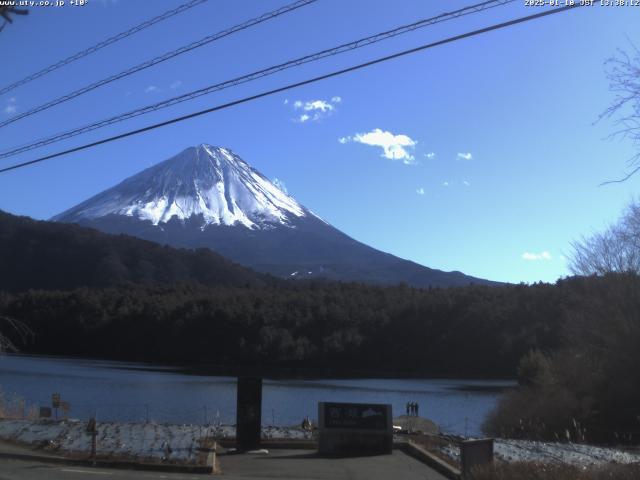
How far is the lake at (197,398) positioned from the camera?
110ft

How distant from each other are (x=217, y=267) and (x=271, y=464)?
14051 cm

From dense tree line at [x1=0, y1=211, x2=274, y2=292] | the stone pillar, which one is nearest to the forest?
dense tree line at [x1=0, y1=211, x2=274, y2=292]

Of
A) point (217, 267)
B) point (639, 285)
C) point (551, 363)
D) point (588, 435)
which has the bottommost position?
point (588, 435)

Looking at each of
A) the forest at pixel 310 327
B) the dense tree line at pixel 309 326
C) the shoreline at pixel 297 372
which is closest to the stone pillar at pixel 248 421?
the forest at pixel 310 327

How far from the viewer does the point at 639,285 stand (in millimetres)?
33000

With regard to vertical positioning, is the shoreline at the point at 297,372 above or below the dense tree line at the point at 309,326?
below

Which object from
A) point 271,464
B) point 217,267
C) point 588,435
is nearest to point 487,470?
point 271,464

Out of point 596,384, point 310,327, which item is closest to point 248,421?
point 596,384

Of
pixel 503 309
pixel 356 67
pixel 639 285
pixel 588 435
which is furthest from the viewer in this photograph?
pixel 503 309

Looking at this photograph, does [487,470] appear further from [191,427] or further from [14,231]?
[14,231]

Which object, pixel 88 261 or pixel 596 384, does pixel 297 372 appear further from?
pixel 88 261

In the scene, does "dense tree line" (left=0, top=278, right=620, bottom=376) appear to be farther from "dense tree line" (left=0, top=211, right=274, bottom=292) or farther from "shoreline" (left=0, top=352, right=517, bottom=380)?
"dense tree line" (left=0, top=211, right=274, bottom=292)

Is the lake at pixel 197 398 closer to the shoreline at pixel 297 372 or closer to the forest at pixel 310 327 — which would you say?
the forest at pixel 310 327

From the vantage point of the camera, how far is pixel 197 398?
42438 mm
